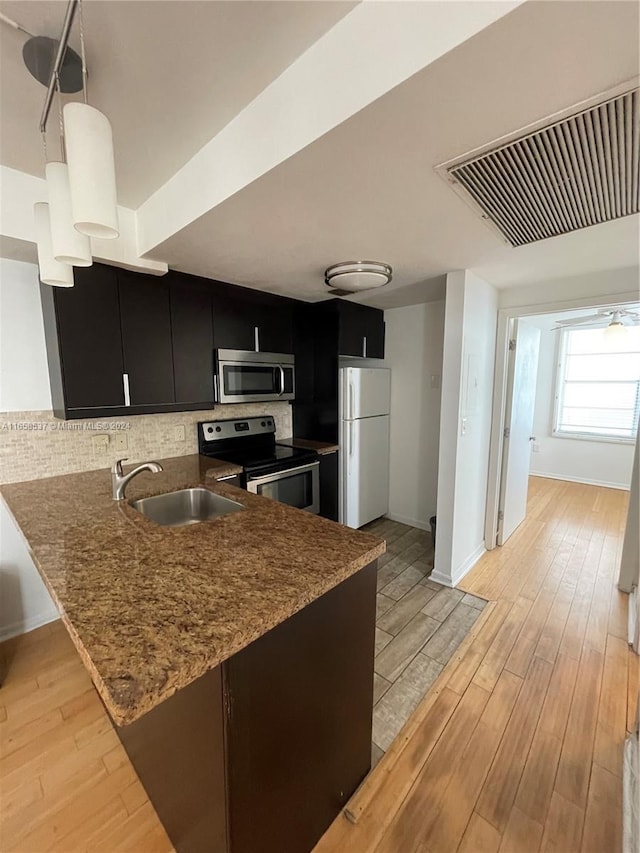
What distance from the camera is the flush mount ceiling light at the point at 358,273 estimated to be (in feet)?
6.62

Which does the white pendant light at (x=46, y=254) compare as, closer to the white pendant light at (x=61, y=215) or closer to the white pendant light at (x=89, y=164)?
the white pendant light at (x=61, y=215)

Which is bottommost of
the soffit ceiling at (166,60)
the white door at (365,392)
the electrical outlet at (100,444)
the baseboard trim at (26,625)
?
the baseboard trim at (26,625)

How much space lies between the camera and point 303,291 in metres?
2.75

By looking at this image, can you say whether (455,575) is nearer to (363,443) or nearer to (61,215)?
(363,443)

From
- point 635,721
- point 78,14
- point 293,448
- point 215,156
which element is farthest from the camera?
point 293,448

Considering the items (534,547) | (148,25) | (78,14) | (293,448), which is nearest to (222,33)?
(148,25)

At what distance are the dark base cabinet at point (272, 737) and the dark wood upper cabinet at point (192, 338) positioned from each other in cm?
177

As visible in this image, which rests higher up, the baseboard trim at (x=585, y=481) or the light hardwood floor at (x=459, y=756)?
the baseboard trim at (x=585, y=481)

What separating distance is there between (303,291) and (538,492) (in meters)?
4.20

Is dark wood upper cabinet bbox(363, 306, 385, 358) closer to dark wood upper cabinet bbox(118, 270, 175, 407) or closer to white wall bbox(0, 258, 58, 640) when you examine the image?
dark wood upper cabinet bbox(118, 270, 175, 407)

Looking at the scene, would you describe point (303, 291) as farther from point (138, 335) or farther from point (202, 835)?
point (202, 835)

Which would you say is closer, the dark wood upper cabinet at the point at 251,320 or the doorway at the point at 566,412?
the dark wood upper cabinet at the point at 251,320

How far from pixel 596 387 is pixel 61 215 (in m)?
6.16

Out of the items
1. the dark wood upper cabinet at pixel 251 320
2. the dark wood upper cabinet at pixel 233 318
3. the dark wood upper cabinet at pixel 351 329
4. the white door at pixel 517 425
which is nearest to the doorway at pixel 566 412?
the white door at pixel 517 425
